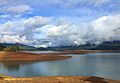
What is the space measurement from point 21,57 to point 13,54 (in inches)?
302

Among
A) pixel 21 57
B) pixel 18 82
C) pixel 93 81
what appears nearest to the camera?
pixel 18 82

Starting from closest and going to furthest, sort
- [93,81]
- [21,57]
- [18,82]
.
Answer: [18,82]
[93,81]
[21,57]

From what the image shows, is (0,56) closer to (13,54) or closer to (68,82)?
(13,54)

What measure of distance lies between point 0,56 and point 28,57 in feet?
46.9

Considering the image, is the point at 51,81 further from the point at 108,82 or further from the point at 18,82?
the point at 108,82

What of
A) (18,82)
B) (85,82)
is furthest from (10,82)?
(85,82)

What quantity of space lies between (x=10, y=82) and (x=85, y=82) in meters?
10.3

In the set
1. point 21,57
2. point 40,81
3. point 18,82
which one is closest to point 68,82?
point 40,81

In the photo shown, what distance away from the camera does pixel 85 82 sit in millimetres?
37281

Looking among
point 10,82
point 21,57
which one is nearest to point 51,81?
point 10,82

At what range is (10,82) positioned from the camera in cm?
3559

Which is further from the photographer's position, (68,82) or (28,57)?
(28,57)

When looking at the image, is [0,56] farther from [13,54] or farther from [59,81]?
[59,81]

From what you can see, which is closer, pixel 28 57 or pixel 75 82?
pixel 75 82
